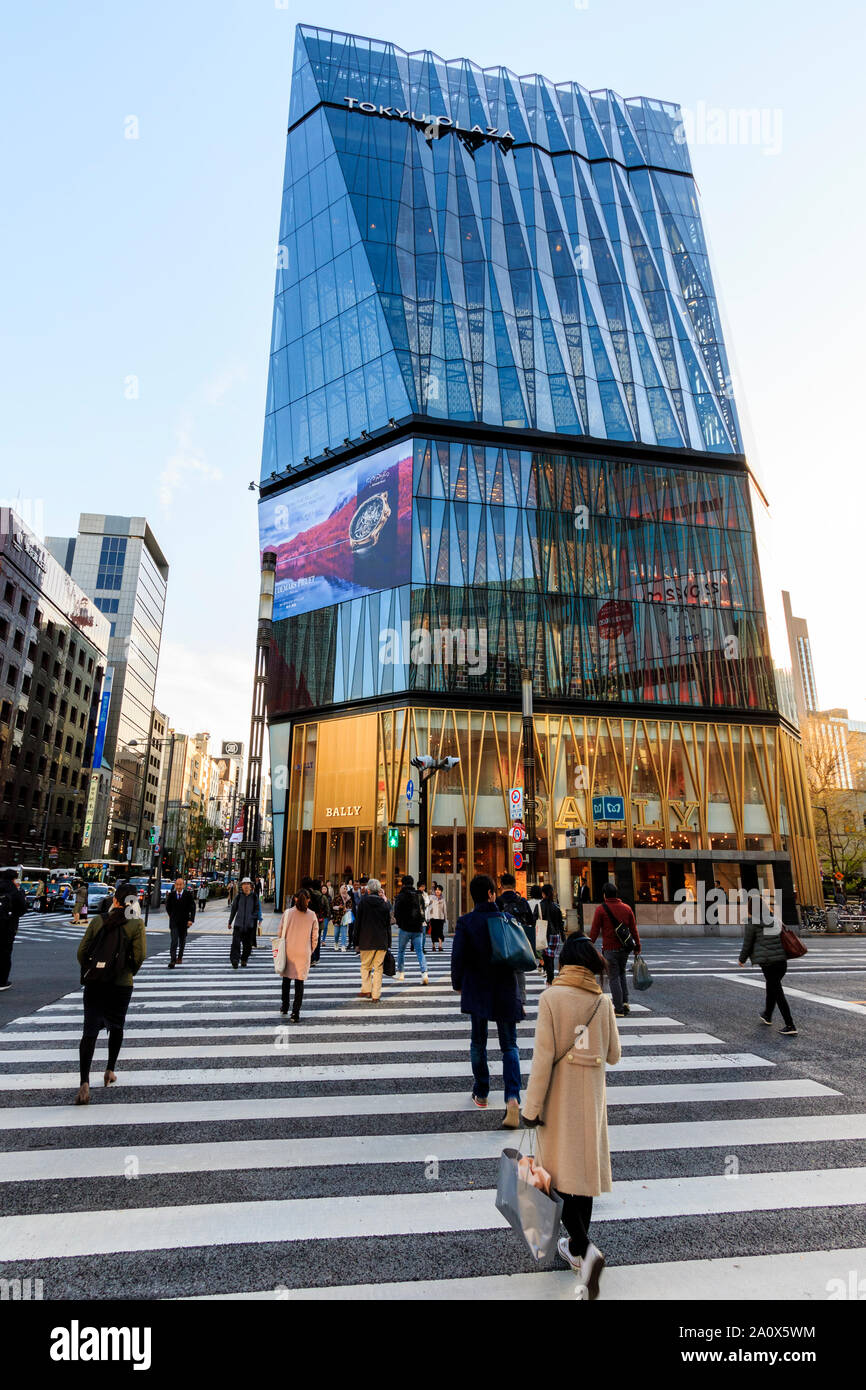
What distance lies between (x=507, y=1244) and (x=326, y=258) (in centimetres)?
5006

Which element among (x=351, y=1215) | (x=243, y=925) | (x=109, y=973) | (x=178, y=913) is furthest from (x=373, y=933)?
(x=351, y=1215)

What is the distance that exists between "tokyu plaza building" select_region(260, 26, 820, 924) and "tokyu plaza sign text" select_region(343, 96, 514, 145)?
0.19 metres

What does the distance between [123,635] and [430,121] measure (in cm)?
6583

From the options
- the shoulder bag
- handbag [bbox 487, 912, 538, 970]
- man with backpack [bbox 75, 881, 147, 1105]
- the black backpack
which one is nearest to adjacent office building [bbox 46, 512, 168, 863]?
the shoulder bag

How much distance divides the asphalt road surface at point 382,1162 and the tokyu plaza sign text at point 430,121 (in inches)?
2127

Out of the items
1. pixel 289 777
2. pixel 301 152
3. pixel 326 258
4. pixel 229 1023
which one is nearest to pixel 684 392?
pixel 326 258

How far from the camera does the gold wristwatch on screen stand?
38.3 m

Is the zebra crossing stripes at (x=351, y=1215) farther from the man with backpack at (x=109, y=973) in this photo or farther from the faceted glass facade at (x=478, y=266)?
the faceted glass facade at (x=478, y=266)

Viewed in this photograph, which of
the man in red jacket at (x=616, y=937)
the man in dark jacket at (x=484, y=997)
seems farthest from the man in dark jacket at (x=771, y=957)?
the man in dark jacket at (x=484, y=997)

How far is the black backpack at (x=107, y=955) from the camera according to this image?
256 inches

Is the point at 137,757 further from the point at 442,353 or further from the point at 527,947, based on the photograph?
the point at 527,947

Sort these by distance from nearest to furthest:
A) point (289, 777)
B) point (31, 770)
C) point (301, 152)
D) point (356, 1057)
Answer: point (356, 1057)
point (289, 777)
point (301, 152)
point (31, 770)
